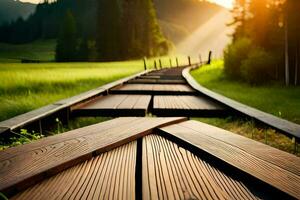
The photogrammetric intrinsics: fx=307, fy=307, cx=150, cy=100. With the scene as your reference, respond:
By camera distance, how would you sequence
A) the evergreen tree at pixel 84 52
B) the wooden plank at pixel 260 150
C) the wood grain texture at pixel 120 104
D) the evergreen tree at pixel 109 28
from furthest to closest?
the evergreen tree at pixel 84 52
the evergreen tree at pixel 109 28
the wood grain texture at pixel 120 104
the wooden plank at pixel 260 150

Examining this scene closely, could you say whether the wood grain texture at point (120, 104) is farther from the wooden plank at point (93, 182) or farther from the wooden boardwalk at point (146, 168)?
the wooden plank at point (93, 182)

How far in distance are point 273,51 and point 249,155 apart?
804 inches

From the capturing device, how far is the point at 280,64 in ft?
60.7

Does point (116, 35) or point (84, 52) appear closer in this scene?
point (116, 35)

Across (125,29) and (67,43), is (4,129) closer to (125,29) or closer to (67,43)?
(125,29)

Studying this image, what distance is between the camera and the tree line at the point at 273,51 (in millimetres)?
16375

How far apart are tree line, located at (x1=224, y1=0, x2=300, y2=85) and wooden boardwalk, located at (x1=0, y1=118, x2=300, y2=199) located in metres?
15.0

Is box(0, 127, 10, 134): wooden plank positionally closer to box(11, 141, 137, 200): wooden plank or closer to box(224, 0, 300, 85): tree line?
box(11, 141, 137, 200): wooden plank

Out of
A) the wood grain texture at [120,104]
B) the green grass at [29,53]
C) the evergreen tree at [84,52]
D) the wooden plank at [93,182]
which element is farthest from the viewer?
the green grass at [29,53]

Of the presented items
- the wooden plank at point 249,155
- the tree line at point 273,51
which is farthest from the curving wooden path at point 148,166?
the tree line at point 273,51

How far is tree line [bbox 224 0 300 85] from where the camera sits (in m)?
16.4

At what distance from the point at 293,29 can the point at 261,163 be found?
18432mm

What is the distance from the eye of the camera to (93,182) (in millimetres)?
1426

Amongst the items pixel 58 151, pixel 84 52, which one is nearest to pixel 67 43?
pixel 84 52
